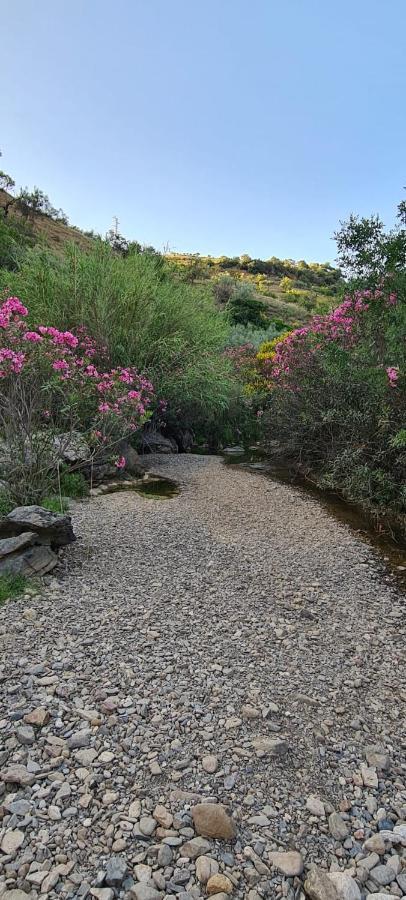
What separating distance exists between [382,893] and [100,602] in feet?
9.07

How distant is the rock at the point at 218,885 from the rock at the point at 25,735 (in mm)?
1184

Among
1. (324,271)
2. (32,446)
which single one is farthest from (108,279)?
(324,271)

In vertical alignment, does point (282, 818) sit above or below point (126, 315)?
below

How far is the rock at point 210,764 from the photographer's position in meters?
2.47

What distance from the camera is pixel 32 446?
6.10m

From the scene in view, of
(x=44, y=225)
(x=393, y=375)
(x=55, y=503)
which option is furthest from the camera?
(x=44, y=225)

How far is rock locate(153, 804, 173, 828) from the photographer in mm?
2143

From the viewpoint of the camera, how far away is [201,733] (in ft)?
8.93

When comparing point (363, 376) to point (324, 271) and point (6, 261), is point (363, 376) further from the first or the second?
point (324, 271)

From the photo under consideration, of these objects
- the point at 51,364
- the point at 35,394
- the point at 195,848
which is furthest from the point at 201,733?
the point at 35,394

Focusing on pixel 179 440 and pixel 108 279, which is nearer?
pixel 108 279

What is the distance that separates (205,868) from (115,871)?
37 cm

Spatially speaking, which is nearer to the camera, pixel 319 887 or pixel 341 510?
pixel 319 887

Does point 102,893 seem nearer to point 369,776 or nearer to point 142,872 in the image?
A: point 142,872
